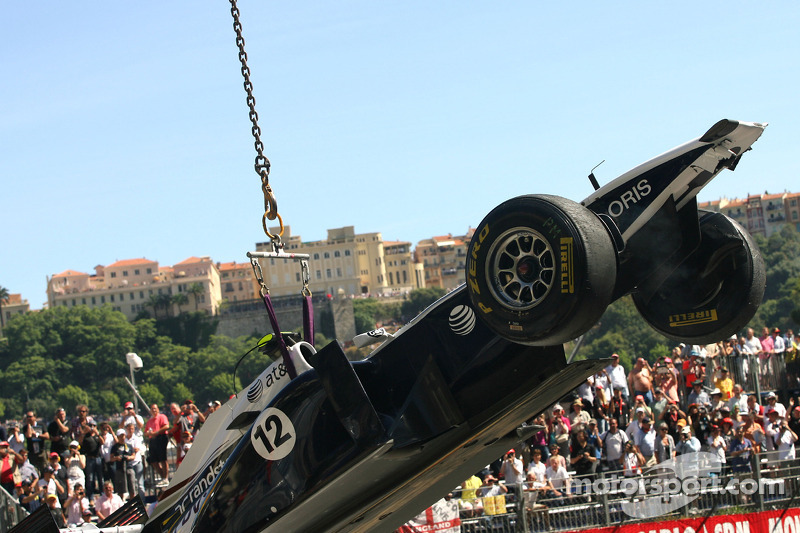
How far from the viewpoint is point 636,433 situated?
50.9 feet

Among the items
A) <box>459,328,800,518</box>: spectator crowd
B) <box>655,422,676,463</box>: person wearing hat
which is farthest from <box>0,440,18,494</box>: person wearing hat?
<box>655,422,676,463</box>: person wearing hat

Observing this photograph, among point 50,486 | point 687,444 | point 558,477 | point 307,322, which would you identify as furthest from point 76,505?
point 687,444

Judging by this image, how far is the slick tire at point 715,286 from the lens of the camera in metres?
5.98

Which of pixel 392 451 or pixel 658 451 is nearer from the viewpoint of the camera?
pixel 392 451

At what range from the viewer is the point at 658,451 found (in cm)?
1529

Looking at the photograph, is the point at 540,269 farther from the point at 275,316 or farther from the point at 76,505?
the point at 76,505

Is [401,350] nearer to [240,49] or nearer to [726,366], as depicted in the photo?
[240,49]

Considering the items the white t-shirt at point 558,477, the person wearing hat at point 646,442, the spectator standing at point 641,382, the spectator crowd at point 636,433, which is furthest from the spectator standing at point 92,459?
the spectator standing at point 641,382

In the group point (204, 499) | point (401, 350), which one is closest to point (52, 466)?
point (204, 499)

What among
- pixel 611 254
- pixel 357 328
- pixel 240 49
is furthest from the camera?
pixel 357 328

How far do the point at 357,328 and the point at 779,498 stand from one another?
17412 centimetres

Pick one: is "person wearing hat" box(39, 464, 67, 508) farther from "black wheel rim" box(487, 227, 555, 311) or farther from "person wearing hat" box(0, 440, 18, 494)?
"black wheel rim" box(487, 227, 555, 311)

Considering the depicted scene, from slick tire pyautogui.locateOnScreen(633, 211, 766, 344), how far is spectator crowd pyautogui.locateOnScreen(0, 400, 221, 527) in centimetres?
985

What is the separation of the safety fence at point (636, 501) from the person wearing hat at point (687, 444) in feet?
3.08
